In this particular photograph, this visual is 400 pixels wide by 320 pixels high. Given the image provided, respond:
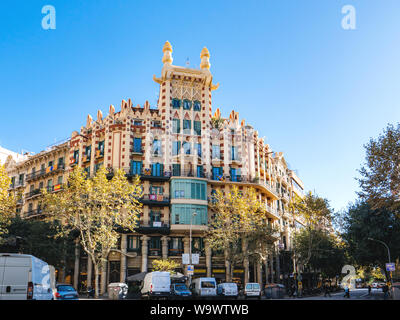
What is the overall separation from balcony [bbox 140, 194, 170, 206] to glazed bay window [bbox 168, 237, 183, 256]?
476 centimetres

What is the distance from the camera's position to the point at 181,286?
3522 centimetres

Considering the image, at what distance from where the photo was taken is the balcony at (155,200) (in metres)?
51.1

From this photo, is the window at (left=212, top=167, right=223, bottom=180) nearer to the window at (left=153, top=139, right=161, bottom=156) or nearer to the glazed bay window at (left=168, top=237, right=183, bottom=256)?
the window at (left=153, top=139, right=161, bottom=156)

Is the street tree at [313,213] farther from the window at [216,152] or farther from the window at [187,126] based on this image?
the window at [187,126]

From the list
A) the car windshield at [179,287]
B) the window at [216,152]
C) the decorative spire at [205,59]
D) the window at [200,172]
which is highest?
the decorative spire at [205,59]

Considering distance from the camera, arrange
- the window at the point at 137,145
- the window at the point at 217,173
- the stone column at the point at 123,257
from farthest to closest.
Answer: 1. the window at the point at 217,173
2. the window at the point at 137,145
3. the stone column at the point at 123,257

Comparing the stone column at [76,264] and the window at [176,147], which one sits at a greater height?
the window at [176,147]

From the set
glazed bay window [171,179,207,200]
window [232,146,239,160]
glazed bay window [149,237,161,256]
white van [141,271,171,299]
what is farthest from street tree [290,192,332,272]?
white van [141,271,171,299]

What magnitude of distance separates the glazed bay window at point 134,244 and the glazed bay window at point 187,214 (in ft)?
16.7

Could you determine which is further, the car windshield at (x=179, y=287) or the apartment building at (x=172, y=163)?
the apartment building at (x=172, y=163)

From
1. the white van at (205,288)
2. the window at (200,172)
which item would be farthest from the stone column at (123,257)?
the white van at (205,288)

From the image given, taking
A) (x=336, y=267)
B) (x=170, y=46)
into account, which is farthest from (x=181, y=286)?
(x=336, y=267)
